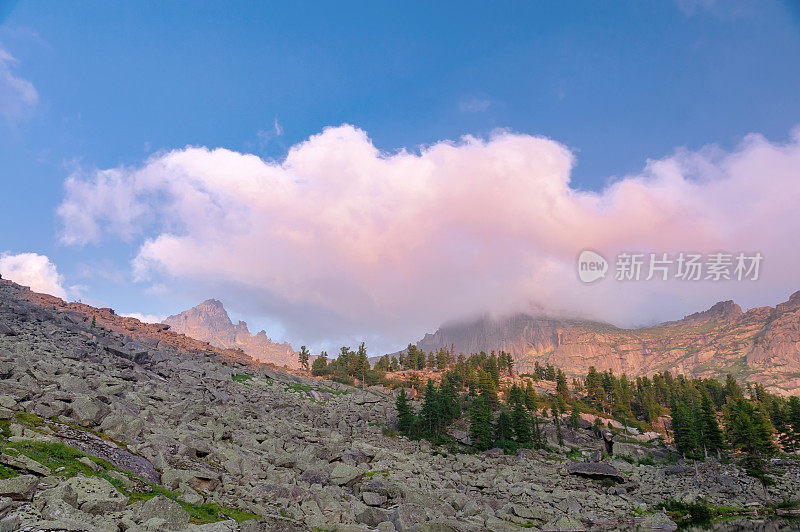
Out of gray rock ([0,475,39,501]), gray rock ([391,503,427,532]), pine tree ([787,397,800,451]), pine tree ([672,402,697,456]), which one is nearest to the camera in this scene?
gray rock ([0,475,39,501])

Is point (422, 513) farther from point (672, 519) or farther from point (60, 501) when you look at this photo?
point (672, 519)

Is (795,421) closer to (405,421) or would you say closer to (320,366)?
(405,421)

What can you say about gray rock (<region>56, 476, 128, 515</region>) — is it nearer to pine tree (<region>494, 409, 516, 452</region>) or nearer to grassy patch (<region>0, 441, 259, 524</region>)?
grassy patch (<region>0, 441, 259, 524</region>)

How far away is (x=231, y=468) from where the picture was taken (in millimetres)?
31438

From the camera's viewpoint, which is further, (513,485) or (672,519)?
(513,485)

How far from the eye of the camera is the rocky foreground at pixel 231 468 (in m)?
19.2

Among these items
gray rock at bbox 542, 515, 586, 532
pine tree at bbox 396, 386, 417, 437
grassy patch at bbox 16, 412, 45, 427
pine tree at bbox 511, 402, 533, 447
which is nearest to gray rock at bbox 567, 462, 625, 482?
pine tree at bbox 511, 402, 533, 447

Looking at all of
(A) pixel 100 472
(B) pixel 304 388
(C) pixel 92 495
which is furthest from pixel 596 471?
(C) pixel 92 495

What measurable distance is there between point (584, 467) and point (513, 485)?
19.6 meters

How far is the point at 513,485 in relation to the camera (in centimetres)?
4875

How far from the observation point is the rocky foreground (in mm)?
19172

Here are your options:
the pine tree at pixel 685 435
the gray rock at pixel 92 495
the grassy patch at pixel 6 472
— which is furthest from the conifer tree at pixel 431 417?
the grassy patch at pixel 6 472

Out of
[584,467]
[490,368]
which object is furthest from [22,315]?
[490,368]

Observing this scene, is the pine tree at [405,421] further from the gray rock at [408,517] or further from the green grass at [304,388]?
the gray rock at [408,517]
